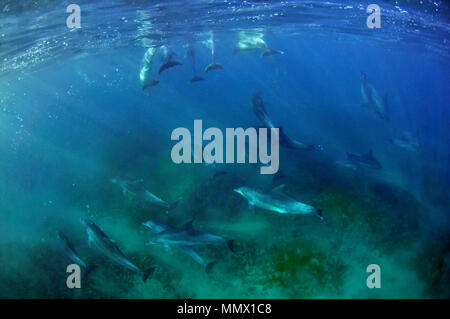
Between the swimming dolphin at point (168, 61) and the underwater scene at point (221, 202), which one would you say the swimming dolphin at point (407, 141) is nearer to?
the underwater scene at point (221, 202)

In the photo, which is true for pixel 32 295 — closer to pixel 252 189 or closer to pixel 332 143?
pixel 252 189

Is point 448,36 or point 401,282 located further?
point 448,36

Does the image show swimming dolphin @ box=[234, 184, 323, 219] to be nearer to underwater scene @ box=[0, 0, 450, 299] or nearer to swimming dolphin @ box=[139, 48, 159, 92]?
underwater scene @ box=[0, 0, 450, 299]

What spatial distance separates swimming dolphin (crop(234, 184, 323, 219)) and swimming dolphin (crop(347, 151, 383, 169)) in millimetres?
4687

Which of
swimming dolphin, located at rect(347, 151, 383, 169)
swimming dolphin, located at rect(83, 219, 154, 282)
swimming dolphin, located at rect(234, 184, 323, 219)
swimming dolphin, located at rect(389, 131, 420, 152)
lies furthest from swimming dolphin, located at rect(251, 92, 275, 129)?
swimming dolphin, located at rect(389, 131, 420, 152)

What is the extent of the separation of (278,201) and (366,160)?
5.34 metres

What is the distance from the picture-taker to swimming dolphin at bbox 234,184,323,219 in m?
7.26

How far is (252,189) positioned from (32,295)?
8650 mm

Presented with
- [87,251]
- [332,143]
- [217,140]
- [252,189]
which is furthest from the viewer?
[217,140]

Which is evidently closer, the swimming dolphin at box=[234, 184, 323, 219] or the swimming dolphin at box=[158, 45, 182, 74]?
the swimming dolphin at box=[234, 184, 323, 219]

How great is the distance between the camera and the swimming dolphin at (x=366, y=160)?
1081cm

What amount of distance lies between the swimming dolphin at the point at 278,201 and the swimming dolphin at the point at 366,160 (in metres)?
4.69

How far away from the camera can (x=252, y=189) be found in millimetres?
7797

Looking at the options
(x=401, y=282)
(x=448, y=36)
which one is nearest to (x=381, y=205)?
(x=401, y=282)
